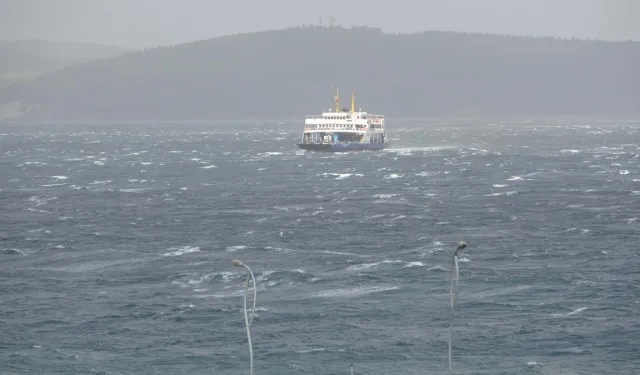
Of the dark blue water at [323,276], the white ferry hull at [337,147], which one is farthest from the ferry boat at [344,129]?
the dark blue water at [323,276]

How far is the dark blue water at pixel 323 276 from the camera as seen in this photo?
46.0 meters

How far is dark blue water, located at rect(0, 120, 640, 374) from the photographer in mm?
46000

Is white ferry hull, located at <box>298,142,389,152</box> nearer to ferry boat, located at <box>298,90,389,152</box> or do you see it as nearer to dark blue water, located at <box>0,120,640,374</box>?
ferry boat, located at <box>298,90,389,152</box>

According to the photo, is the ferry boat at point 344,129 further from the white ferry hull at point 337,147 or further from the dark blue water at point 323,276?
the dark blue water at point 323,276

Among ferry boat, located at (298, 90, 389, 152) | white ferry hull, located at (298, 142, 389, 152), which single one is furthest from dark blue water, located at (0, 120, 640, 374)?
ferry boat, located at (298, 90, 389, 152)

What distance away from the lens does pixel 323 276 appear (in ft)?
198

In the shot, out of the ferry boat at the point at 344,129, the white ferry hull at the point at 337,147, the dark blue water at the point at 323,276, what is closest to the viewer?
the dark blue water at the point at 323,276

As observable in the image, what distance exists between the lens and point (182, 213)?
Answer: 89.4 metres

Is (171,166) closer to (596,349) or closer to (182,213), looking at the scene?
(182,213)

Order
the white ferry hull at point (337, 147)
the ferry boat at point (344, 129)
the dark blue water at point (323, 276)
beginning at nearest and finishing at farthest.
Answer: the dark blue water at point (323, 276)
the white ferry hull at point (337, 147)
the ferry boat at point (344, 129)

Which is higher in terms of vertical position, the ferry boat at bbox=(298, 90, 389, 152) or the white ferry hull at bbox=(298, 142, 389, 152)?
the ferry boat at bbox=(298, 90, 389, 152)

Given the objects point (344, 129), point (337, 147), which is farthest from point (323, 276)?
point (344, 129)

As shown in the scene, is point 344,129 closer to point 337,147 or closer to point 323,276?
point 337,147

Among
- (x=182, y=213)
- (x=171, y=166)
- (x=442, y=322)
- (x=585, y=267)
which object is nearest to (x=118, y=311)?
(x=442, y=322)
